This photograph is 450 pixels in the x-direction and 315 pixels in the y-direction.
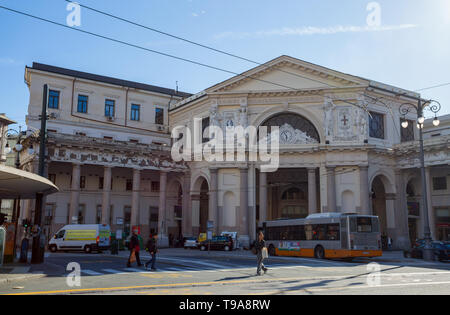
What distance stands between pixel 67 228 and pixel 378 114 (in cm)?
3138

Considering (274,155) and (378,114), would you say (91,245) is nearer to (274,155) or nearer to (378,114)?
(274,155)

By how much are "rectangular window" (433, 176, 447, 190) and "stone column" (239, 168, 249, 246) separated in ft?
63.2

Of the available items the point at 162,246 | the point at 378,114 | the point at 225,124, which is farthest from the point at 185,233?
the point at 378,114

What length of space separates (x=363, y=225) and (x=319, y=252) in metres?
3.66

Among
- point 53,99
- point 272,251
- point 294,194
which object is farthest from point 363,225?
point 53,99

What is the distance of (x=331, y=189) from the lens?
39.3 m

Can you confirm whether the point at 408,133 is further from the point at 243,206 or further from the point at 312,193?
the point at 243,206

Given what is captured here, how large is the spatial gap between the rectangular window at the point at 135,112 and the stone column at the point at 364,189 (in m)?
26.0

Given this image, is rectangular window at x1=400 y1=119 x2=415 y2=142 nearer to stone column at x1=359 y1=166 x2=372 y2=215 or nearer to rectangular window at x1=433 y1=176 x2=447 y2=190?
rectangular window at x1=433 y1=176 x2=447 y2=190

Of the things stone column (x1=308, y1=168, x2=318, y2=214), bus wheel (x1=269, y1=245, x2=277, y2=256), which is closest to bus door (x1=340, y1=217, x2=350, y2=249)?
bus wheel (x1=269, y1=245, x2=277, y2=256)

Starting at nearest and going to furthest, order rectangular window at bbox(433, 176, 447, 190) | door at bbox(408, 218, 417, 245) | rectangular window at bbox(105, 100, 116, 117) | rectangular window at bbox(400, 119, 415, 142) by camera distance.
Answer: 1. rectangular window at bbox(433, 176, 447, 190)
2. rectangular window at bbox(400, 119, 415, 142)
3. door at bbox(408, 218, 417, 245)
4. rectangular window at bbox(105, 100, 116, 117)

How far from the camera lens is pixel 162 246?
142 ft

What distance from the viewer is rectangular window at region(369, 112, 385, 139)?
136ft

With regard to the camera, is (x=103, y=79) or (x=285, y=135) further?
(x=103, y=79)
